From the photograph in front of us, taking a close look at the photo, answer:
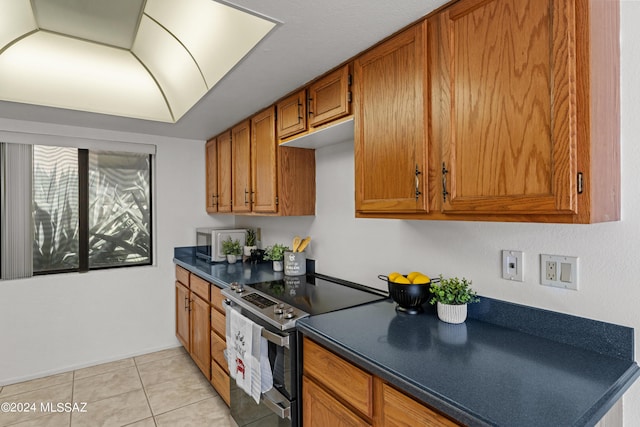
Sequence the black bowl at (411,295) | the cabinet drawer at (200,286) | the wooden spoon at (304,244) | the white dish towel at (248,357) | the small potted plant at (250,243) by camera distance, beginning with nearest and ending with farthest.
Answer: the black bowl at (411,295) < the white dish towel at (248,357) < the wooden spoon at (304,244) < the cabinet drawer at (200,286) < the small potted plant at (250,243)

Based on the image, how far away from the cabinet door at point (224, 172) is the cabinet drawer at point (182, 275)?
675 millimetres

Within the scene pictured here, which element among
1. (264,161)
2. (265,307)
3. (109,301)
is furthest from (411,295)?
(109,301)

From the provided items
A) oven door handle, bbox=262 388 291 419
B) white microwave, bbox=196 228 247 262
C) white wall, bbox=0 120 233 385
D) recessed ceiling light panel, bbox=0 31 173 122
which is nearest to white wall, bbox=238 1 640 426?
oven door handle, bbox=262 388 291 419

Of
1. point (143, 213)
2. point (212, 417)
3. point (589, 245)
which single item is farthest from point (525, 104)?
point (143, 213)

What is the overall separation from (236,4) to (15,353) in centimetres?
332

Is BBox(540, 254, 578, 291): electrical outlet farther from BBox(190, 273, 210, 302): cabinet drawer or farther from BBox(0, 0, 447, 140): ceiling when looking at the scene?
BBox(190, 273, 210, 302): cabinet drawer

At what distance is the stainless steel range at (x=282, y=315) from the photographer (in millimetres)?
1509

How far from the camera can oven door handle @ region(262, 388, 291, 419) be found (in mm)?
1514

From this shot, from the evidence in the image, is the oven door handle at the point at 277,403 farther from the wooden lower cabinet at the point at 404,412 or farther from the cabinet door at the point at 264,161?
the cabinet door at the point at 264,161

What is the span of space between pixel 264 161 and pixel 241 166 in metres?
0.43

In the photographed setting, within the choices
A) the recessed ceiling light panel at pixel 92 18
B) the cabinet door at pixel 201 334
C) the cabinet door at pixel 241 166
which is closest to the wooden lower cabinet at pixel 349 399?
the cabinet door at pixel 201 334

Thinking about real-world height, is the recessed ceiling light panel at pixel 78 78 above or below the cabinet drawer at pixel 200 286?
above

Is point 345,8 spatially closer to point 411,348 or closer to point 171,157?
point 411,348

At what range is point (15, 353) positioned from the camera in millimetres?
2785
